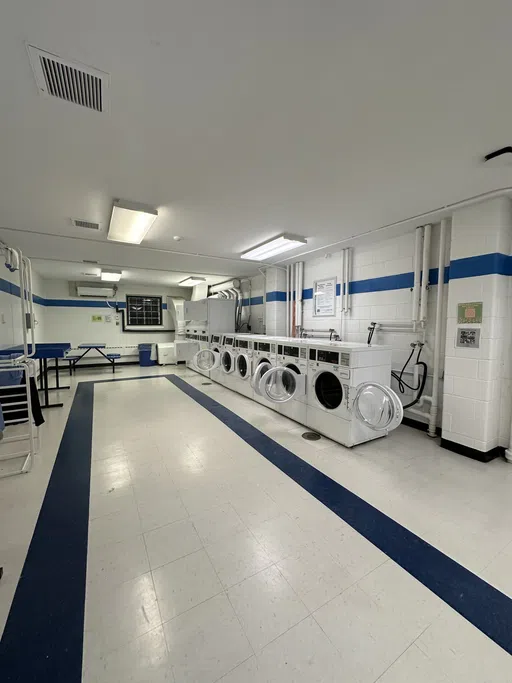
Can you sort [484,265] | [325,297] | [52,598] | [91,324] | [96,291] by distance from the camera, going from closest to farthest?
[52,598] < [484,265] < [325,297] < [96,291] < [91,324]

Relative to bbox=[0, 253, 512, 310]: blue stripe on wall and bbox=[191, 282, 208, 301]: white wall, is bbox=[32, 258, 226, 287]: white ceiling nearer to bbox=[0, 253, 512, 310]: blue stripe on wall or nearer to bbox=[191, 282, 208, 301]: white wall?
bbox=[191, 282, 208, 301]: white wall

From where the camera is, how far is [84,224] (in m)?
3.59

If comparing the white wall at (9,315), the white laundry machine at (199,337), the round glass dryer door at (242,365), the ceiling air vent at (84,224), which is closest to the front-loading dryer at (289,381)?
the round glass dryer door at (242,365)

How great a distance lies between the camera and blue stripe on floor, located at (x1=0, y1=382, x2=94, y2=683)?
1.12 metres

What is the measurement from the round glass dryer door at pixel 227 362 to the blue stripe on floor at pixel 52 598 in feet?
11.0

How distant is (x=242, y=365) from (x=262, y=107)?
420 centimetres

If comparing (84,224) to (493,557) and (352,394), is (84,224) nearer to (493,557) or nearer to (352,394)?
(352,394)

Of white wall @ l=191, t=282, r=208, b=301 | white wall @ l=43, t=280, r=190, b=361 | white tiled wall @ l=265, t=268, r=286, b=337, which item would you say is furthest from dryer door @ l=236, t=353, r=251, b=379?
white wall @ l=43, t=280, r=190, b=361

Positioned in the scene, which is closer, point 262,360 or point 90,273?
point 262,360

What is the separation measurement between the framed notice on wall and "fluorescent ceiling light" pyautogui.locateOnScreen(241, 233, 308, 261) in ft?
3.29

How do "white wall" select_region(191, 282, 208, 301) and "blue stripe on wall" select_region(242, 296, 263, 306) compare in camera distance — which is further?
"white wall" select_region(191, 282, 208, 301)

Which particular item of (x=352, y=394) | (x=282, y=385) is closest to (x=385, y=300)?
(x=352, y=394)

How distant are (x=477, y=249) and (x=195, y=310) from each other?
5.35 metres

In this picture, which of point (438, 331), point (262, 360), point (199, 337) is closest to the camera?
point (438, 331)
